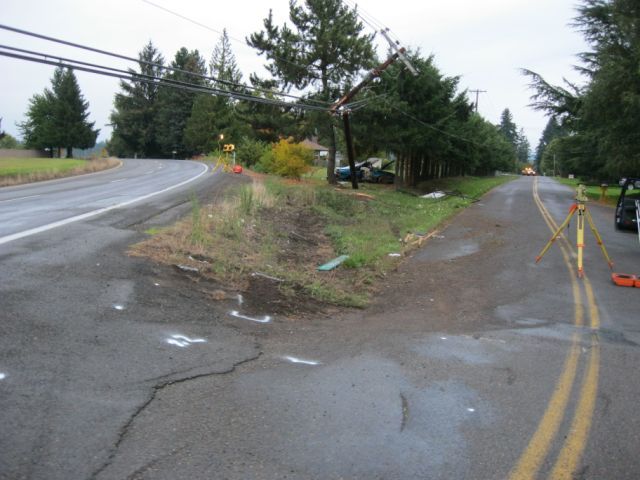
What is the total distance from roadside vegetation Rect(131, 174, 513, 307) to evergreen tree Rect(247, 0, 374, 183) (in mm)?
11245

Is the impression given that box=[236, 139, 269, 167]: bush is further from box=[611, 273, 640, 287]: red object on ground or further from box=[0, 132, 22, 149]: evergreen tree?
box=[0, 132, 22, 149]: evergreen tree

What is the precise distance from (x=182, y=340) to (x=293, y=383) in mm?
1473

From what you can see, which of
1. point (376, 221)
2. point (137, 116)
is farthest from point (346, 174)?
point (137, 116)

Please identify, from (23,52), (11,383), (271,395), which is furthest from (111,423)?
(23,52)

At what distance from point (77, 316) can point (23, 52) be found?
447 centimetres

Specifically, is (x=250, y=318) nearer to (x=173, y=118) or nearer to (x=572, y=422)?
(x=572, y=422)

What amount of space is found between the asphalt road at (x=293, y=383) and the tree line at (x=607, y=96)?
12959 mm

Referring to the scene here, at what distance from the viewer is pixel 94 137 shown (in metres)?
74.7

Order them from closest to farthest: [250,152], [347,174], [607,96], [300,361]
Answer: [300,361]
[607,96]
[250,152]
[347,174]

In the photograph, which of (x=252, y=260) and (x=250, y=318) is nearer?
(x=250, y=318)

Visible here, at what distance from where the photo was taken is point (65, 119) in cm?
7156

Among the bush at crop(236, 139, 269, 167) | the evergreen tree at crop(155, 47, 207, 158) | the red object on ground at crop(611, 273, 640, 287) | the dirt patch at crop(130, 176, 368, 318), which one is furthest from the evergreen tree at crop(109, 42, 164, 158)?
the red object on ground at crop(611, 273, 640, 287)

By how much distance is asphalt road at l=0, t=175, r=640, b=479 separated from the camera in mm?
3693

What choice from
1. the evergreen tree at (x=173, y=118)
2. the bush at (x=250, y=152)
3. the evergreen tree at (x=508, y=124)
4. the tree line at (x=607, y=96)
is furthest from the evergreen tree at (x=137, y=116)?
the evergreen tree at (x=508, y=124)
